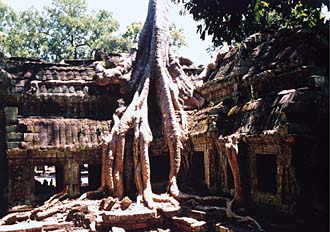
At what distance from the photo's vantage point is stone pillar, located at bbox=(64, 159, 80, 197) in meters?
12.6

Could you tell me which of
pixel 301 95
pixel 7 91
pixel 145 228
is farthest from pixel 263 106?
pixel 7 91

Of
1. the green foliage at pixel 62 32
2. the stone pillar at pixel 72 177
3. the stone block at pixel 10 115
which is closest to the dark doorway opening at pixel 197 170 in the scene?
the stone pillar at pixel 72 177

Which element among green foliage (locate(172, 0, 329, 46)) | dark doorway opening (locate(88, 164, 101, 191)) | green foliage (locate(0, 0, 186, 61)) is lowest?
dark doorway opening (locate(88, 164, 101, 191))

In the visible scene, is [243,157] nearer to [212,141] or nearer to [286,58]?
[212,141]

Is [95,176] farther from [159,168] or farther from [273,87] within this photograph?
[273,87]

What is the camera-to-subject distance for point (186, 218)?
10086 millimetres

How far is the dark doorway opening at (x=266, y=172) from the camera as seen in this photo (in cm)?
937

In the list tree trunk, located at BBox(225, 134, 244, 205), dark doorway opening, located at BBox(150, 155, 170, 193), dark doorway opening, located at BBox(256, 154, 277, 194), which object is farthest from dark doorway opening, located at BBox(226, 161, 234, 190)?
dark doorway opening, located at BBox(150, 155, 170, 193)

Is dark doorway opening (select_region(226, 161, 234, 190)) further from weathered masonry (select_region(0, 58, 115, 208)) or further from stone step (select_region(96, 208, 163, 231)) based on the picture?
weathered masonry (select_region(0, 58, 115, 208))

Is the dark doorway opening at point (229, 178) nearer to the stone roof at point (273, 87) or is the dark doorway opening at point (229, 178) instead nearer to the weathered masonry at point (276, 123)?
the weathered masonry at point (276, 123)

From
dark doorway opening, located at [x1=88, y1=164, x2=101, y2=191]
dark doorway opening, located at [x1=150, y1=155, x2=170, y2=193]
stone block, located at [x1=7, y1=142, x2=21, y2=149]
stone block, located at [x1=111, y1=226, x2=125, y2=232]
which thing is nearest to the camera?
stone block, located at [x1=111, y1=226, x2=125, y2=232]

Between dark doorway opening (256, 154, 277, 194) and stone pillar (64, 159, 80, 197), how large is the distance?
6264 millimetres

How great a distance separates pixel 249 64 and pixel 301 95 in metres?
2.95

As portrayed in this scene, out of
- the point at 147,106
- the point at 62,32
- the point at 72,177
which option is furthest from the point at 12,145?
the point at 62,32
